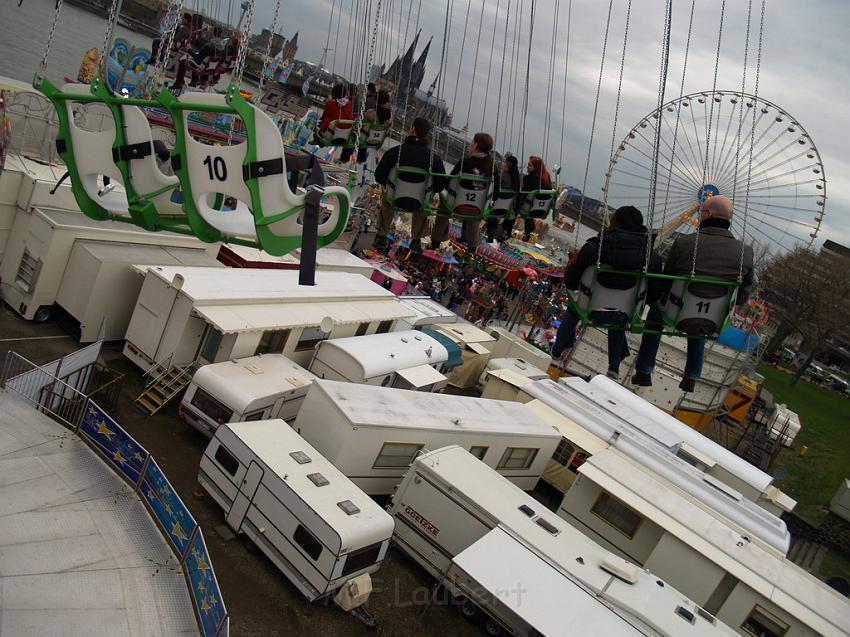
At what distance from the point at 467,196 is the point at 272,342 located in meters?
7.88

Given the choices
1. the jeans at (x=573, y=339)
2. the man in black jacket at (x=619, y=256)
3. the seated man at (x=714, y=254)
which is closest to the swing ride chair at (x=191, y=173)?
the man in black jacket at (x=619, y=256)

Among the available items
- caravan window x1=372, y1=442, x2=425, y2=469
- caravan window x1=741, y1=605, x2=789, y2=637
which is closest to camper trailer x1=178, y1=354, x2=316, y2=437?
caravan window x1=372, y1=442, x2=425, y2=469

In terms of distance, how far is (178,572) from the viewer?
8812mm

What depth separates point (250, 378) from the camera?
12.9 metres

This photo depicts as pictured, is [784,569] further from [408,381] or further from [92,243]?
[92,243]

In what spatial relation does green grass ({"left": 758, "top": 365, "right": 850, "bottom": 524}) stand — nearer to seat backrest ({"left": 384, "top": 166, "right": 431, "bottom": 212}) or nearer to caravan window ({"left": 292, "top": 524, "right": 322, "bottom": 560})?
caravan window ({"left": 292, "top": 524, "right": 322, "bottom": 560})

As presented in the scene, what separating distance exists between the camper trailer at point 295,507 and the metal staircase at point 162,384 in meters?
2.85

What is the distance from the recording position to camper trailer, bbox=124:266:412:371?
43.7 ft

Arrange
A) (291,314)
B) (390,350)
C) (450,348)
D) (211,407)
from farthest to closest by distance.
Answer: (450,348) < (390,350) < (291,314) < (211,407)

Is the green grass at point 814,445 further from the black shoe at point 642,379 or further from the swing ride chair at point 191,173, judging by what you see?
the swing ride chair at point 191,173

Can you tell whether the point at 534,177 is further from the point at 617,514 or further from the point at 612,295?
the point at 617,514

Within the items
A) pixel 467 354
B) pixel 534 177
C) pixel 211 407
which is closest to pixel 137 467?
pixel 211 407

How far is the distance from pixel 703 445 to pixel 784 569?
657cm

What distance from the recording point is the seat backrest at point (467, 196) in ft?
26.8
